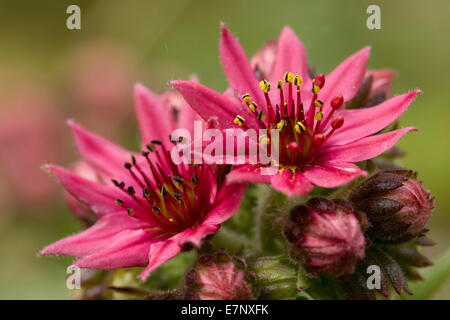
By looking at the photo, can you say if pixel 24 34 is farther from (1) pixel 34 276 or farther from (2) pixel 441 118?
(2) pixel 441 118

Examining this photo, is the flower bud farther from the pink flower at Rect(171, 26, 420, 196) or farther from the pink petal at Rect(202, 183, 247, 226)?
the pink petal at Rect(202, 183, 247, 226)

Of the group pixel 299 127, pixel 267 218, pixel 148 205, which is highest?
pixel 299 127

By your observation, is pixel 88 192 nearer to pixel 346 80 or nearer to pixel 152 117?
pixel 152 117

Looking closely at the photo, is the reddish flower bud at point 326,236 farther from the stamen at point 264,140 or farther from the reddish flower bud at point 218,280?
the stamen at point 264,140

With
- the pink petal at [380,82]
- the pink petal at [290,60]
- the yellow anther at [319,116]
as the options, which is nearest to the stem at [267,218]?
the yellow anther at [319,116]

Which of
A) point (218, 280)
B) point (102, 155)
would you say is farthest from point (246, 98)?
point (102, 155)

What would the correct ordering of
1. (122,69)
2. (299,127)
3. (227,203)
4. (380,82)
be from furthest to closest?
(122,69) < (380,82) < (299,127) < (227,203)

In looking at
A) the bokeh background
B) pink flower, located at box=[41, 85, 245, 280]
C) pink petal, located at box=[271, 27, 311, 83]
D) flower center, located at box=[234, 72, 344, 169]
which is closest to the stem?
flower center, located at box=[234, 72, 344, 169]
